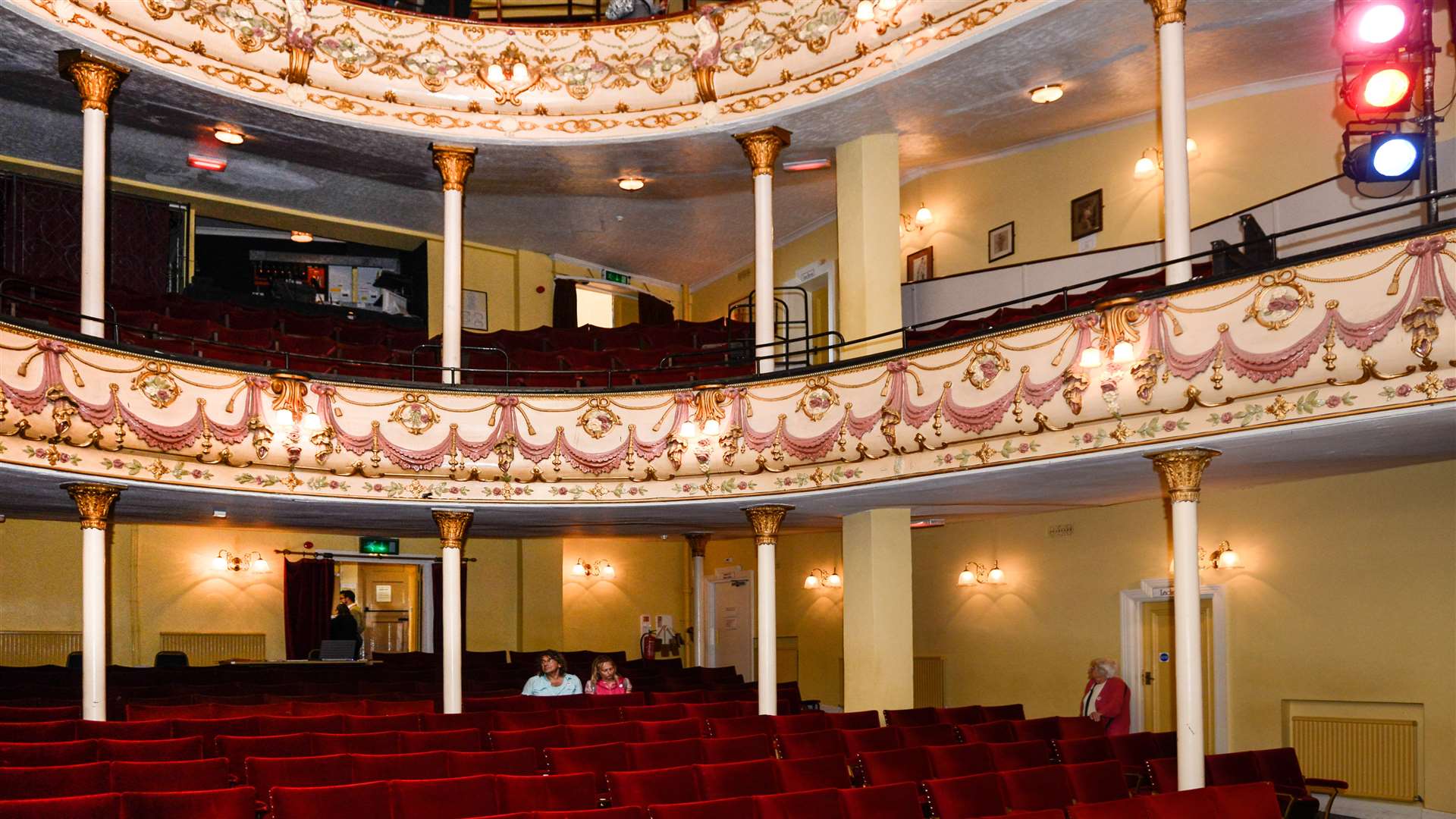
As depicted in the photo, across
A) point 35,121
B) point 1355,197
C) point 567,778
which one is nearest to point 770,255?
point 1355,197

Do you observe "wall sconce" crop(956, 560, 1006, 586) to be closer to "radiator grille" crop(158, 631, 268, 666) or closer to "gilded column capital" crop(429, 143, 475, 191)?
"gilded column capital" crop(429, 143, 475, 191)

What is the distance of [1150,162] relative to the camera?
516 inches

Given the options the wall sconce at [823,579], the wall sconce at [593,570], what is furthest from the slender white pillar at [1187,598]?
the wall sconce at [593,570]

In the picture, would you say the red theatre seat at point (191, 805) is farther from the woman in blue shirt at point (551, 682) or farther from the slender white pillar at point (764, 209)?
the slender white pillar at point (764, 209)

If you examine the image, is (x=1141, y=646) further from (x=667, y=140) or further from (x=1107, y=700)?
(x=667, y=140)

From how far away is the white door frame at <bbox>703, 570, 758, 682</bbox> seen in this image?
754 inches

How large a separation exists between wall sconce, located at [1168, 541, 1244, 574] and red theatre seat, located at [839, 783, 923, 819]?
568 cm

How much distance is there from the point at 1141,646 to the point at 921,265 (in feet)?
17.1

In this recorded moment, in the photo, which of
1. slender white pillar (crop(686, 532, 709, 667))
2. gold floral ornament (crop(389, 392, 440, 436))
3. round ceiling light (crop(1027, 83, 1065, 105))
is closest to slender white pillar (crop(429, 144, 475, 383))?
gold floral ornament (crop(389, 392, 440, 436))

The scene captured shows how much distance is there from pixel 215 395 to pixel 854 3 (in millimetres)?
6764

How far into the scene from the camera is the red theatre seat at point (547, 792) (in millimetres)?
7309

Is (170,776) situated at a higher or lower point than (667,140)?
lower

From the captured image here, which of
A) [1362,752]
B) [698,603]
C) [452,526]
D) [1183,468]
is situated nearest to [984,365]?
[1183,468]

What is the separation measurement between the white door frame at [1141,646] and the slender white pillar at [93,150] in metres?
10.1
